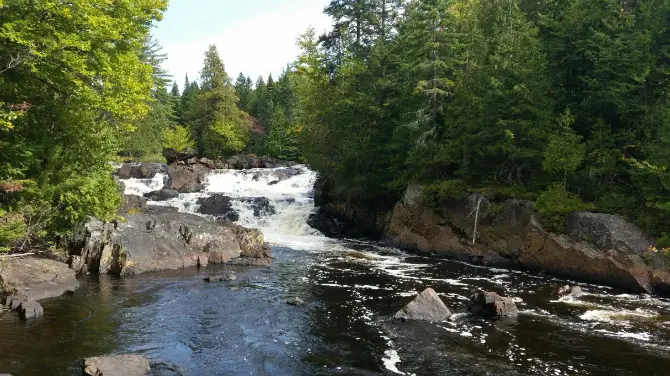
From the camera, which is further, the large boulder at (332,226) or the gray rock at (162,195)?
the gray rock at (162,195)

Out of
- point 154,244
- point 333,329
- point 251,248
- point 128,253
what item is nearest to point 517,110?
point 251,248

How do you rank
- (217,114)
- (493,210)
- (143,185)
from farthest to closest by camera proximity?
(217,114) < (143,185) < (493,210)

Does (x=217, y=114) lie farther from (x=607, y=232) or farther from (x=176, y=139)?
(x=607, y=232)

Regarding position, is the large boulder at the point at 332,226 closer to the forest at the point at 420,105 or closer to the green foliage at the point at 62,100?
the forest at the point at 420,105

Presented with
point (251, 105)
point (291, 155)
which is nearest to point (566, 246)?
point (291, 155)

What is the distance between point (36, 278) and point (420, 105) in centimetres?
2014

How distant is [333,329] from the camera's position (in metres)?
12.1

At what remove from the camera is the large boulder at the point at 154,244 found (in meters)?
16.6

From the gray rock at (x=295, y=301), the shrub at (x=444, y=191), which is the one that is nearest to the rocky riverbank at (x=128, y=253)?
the gray rock at (x=295, y=301)

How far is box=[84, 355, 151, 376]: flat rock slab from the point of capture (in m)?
8.16

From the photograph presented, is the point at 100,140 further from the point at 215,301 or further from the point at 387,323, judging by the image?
the point at 387,323

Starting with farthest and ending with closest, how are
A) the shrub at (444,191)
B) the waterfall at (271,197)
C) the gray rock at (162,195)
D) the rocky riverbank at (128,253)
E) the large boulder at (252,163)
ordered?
the large boulder at (252,163)
the gray rock at (162,195)
the waterfall at (271,197)
the shrub at (444,191)
the rocky riverbank at (128,253)

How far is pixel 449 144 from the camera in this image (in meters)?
24.8

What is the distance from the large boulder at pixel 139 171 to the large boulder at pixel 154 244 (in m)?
21.8
